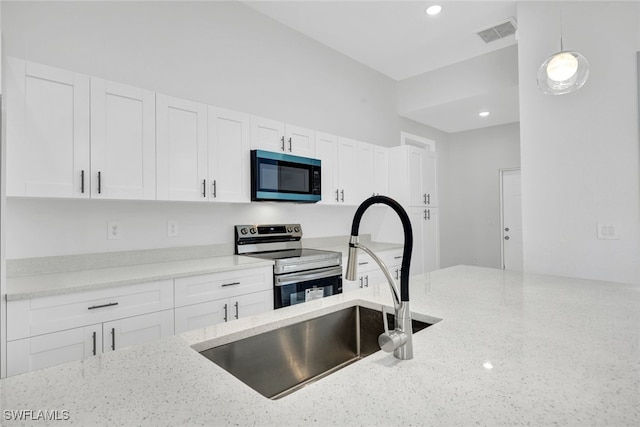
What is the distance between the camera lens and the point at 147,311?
1913mm

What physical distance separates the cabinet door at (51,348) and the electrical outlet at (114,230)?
77 centimetres

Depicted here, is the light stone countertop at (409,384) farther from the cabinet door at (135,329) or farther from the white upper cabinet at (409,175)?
the white upper cabinet at (409,175)

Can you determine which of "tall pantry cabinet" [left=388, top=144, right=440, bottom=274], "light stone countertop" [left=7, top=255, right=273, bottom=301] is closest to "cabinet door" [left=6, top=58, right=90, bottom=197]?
"light stone countertop" [left=7, top=255, right=273, bottom=301]

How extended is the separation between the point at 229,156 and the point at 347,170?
1.43m

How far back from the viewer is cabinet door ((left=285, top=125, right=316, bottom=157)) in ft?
10.1

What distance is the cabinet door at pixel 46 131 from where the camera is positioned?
1738 millimetres

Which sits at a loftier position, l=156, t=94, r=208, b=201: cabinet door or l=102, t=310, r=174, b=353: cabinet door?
l=156, t=94, r=208, b=201: cabinet door

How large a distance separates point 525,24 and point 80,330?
389 cm

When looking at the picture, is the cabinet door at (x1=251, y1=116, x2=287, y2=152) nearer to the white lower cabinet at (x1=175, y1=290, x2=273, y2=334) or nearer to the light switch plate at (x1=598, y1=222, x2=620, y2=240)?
the white lower cabinet at (x1=175, y1=290, x2=273, y2=334)

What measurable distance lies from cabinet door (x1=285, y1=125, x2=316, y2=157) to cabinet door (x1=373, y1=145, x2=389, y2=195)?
104 centimetres

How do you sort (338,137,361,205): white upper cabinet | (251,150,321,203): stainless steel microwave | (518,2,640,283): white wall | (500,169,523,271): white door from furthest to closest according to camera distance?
(500,169,523,271): white door, (338,137,361,205): white upper cabinet, (251,150,321,203): stainless steel microwave, (518,2,640,283): white wall

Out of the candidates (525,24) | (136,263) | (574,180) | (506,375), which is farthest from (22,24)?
(574,180)

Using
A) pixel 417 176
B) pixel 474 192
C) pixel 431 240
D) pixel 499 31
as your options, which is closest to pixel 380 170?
pixel 417 176

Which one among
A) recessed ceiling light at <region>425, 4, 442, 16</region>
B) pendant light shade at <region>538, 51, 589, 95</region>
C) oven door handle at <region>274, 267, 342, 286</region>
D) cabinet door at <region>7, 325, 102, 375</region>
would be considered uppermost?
recessed ceiling light at <region>425, 4, 442, 16</region>
